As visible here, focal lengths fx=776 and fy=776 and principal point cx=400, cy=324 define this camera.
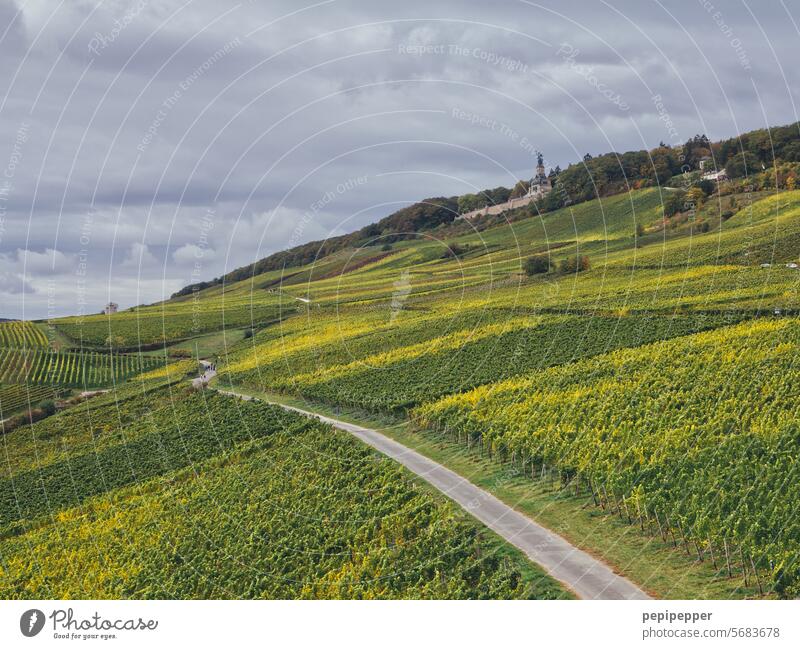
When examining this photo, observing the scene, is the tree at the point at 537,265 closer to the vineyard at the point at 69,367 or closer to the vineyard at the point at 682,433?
the vineyard at the point at 682,433

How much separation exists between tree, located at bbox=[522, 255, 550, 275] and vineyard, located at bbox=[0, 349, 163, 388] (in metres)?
46.9

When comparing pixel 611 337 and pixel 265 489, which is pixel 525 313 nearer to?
pixel 611 337

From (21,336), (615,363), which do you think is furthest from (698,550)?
(21,336)

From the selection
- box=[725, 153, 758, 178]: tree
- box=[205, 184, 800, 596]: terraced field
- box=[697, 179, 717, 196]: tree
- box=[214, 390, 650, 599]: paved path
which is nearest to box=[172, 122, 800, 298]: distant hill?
box=[725, 153, 758, 178]: tree

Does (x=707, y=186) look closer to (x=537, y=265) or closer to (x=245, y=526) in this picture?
(x=537, y=265)

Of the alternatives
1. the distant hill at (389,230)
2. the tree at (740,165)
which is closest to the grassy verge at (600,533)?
the distant hill at (389,230)

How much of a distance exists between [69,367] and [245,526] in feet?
208

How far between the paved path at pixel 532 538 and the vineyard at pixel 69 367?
55173mm

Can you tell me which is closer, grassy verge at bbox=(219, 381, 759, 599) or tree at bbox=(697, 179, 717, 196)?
grassy verge at bbox=(219, 381, 759, 599)

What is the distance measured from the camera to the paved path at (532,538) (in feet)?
81.2

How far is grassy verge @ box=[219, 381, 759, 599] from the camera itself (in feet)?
80.7

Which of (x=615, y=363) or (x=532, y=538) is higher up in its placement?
(x=615, y=363)

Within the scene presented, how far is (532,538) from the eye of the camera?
29469 millimetres

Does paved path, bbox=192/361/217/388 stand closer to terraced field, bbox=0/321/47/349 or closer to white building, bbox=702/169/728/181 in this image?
terraced field, bbox=0/321/47/349
